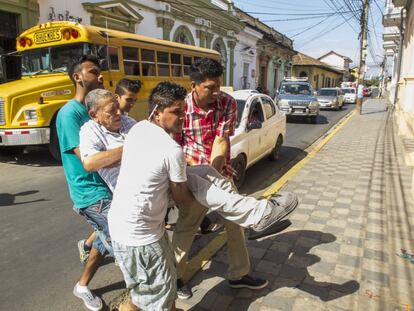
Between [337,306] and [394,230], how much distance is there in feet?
6.08

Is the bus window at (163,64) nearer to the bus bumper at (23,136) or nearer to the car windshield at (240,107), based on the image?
the bus bumper at (23,136)

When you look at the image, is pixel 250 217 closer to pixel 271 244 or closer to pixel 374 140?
pixel 271 244

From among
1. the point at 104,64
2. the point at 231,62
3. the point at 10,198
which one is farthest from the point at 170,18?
the point at 10,198

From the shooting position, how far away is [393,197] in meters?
5.24

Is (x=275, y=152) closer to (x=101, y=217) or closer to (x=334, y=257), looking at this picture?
(x=334, y=257)

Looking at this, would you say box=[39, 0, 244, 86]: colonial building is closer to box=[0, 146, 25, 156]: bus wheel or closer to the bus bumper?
box=[0, 146, 25, 156]: bus wheel

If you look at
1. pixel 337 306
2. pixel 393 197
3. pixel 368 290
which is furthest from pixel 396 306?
pixel 393 197

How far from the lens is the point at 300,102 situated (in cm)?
1513

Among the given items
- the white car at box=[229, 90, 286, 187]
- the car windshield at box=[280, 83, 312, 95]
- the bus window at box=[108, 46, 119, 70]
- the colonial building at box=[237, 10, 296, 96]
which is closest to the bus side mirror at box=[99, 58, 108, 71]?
the bus window at box=[108, 46, 119, 70]

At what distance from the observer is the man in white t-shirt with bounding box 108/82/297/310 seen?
1.80 m

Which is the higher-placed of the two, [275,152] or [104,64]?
[104,64]

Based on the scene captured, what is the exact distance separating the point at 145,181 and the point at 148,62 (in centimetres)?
856

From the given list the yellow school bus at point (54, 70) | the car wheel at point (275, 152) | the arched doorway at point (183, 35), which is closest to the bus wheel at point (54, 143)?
the yellow school bus at point (54, 70)

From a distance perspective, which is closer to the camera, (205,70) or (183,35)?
(205,70)
